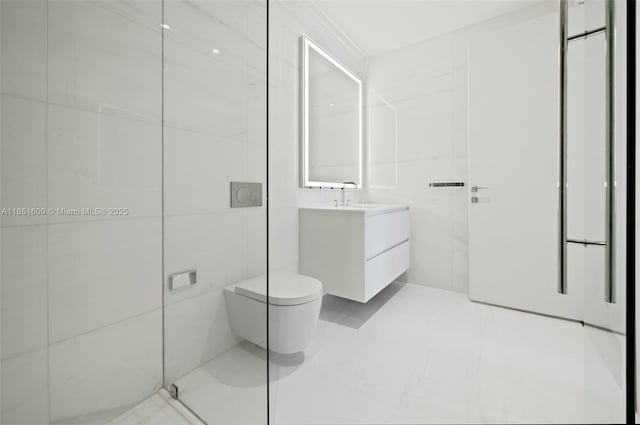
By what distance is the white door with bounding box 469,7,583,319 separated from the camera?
6.28 ft

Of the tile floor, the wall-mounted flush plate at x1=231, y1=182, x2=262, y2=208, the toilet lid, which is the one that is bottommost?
the tile floor

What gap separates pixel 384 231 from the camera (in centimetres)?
208

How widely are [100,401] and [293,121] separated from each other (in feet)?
5.94

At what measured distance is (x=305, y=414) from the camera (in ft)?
3.63

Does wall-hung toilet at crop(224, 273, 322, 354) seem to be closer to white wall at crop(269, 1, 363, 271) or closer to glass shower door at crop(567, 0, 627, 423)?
white wall at crop(269, 1, 363, 271)

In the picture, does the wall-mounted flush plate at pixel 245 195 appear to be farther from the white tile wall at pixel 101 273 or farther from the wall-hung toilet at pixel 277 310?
the white tile wall at pixel 101 273

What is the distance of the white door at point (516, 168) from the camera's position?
191cm

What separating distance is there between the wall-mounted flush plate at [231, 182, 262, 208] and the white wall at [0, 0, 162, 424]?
366 mm

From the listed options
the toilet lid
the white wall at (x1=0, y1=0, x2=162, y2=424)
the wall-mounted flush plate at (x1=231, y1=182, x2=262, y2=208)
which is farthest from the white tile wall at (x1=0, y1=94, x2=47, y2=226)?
the toilet lid

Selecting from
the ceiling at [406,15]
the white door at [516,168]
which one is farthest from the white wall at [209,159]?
the white door at [516,168]

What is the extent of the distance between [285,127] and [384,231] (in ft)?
3.43

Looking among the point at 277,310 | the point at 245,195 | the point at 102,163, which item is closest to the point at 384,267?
the point at 277,310

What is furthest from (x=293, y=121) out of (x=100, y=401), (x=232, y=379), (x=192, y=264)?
(x=100, y=401)

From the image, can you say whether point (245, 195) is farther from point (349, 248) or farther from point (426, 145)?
point (426, 145)
